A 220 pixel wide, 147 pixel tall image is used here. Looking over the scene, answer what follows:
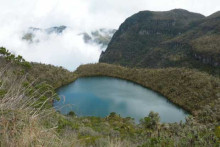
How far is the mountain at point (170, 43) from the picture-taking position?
307 feet

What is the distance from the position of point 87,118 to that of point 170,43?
110m

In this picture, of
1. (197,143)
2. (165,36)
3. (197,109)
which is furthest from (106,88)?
(165,36)

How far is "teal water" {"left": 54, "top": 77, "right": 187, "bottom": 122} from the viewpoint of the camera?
4034cm

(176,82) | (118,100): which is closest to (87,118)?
(118,100)

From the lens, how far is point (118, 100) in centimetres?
4694

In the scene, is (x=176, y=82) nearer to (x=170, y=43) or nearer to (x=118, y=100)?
(x=118, y=100)

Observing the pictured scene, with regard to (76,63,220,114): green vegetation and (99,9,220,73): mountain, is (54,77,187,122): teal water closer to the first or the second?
(76,63,220,114): green vegetation

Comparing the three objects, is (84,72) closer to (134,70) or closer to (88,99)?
(134,70)

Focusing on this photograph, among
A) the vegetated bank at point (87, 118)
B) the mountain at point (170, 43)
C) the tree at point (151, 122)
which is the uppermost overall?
the mountain at point (170, 43)

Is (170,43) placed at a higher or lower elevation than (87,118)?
higher

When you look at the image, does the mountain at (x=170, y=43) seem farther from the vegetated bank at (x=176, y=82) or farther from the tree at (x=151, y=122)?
the tree at (x=151, y=122)

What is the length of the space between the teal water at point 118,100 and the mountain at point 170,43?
42073 millimetres

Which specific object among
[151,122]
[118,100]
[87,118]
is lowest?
[87,118]

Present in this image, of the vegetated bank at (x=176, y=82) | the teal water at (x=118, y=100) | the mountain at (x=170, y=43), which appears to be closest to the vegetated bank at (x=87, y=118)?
the vegetated bank at (x=176, y=82)
